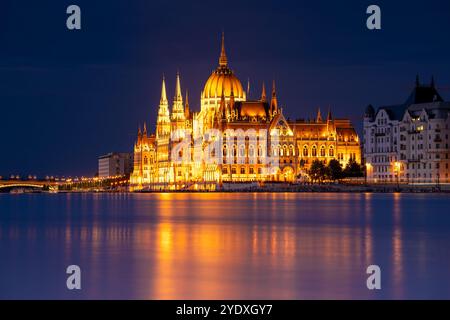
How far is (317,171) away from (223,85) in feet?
128

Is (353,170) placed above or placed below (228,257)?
above

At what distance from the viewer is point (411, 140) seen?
434 feet

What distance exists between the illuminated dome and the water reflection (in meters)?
121

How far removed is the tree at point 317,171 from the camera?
155 meters

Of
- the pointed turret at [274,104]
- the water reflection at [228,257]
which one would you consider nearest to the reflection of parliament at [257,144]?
the pointed turret at [274,104]

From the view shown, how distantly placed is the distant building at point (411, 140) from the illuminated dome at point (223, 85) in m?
43.2

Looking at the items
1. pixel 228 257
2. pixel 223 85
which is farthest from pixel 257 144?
→ pixel 228 257

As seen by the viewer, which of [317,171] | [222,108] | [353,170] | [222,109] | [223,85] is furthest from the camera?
[223,85]

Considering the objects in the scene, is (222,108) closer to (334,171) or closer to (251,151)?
(251,151)

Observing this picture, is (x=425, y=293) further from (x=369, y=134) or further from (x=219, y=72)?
(x=219, y=72)

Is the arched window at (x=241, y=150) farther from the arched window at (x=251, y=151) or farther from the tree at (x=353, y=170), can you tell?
the tree at (x=353, y=170)

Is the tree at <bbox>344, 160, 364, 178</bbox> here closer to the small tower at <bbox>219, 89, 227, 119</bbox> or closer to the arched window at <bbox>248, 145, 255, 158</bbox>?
the arched window at <bbox>248, 145, 255, 158</bbox>

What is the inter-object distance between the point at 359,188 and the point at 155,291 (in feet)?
362
